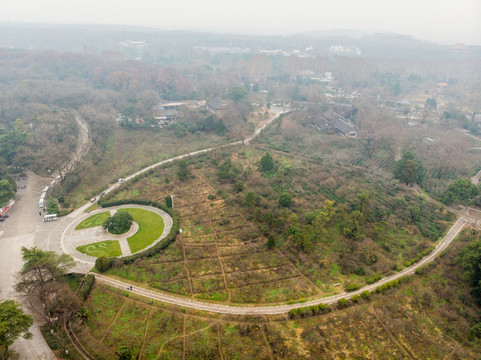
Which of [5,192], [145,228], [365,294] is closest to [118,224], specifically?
[145,228]

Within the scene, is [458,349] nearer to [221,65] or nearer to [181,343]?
[181,343]

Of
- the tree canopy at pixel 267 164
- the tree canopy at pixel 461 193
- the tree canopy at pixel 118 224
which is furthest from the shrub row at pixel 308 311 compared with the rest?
the tree canopy at pixel 461 193

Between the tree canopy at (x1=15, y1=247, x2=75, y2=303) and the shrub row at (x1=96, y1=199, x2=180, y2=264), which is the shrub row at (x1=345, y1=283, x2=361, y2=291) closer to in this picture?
the shrub row at (x1=96, y1=199, x2=180, y2=264)

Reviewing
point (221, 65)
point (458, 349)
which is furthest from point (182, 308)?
point (221, 65)

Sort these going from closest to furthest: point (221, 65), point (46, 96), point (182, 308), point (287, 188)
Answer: point (182, 308) < point (287, 188) < point (46, 96) < point (221, 65)

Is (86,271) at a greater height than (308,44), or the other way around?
(308,44)

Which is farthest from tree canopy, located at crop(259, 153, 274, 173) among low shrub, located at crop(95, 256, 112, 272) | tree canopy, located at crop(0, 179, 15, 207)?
tree canopy, located at crop(0, 179, 15, 207)
